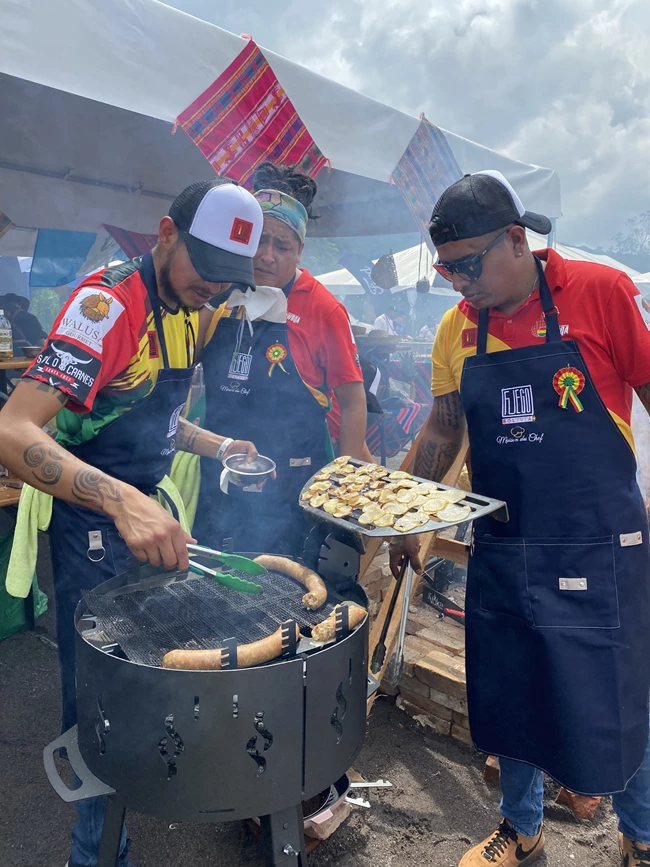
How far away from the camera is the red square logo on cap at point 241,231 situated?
1917 mm

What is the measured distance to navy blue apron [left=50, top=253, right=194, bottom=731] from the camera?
1949mm

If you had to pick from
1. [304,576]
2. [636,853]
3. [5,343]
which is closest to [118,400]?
[304,576]

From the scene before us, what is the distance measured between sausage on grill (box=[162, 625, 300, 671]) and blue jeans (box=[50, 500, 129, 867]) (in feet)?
2.06

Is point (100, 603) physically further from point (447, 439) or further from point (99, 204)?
point (99, 204)

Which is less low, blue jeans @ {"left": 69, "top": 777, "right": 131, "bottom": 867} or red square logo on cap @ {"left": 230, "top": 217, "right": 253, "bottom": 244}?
red square logo on cap @ {"left": 230, "top": 217, "right": 253, "bottom": 244}

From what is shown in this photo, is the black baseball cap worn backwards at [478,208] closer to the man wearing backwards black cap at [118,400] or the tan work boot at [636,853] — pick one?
the man wearing backwards black cap at [118,400]

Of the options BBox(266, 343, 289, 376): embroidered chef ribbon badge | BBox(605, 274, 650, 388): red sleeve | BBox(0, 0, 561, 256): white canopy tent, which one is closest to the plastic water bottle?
BBox(0, 0, 561, 256): white canopy tent

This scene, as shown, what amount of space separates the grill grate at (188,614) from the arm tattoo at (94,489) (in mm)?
369

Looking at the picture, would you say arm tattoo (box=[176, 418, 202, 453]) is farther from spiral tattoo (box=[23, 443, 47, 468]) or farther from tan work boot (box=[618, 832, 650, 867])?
tan work boot (box=[618, 832, 650, 867])

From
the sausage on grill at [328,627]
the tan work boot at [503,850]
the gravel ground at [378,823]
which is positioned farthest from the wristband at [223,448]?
the tan work boot at [503,850]

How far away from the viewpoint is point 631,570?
197cm

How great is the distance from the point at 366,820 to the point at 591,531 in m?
1.80

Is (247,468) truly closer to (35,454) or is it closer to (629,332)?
(35,454)

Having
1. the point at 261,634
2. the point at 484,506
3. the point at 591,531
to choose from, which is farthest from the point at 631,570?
the point at 261,634
